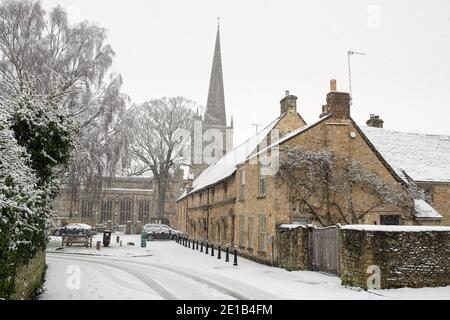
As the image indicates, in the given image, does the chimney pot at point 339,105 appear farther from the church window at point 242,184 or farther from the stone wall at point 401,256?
the stone wall at point 401,256

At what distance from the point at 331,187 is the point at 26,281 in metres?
14.0

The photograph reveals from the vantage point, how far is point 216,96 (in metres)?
63.6

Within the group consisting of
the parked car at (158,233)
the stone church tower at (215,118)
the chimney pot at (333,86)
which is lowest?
the parked car at (158,233)

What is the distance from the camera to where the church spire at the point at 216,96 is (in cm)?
6228

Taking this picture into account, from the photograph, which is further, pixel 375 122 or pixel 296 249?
pixel 375 122

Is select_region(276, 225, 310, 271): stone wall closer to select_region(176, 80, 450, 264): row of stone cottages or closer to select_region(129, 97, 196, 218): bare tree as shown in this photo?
select_region(176, 80, 450, 264): row of stone cottages

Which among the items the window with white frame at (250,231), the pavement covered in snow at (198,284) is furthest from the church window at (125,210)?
the pavement covered in snow at (198,284)

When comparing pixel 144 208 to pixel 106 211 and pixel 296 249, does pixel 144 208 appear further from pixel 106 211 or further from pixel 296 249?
pixel 296 249

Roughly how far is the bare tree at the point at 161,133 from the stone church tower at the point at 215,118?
8.25 metres

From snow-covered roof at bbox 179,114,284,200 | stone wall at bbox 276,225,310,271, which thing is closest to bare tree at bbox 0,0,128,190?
snow-covered roof at bbox 179,114,284,200

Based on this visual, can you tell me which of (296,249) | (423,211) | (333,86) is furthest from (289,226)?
(423,211)

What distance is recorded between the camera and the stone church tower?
5802 cm

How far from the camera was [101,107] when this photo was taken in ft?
81.7

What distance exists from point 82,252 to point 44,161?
1677 cm
